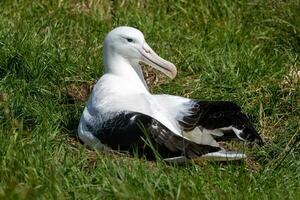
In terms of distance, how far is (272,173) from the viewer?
213 inches

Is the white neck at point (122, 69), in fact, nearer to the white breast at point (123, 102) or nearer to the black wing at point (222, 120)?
the white breast at point (123, 102)

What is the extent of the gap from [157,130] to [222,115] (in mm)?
509

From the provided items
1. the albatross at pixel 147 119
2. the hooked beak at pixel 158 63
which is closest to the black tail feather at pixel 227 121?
the albatross at pixel 147 119

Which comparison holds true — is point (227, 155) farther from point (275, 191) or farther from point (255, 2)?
point (255, 2)

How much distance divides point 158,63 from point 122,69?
0.23 meters

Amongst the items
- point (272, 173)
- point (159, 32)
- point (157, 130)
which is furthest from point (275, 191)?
point (159, 32)

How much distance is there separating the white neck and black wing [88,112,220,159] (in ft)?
2.22

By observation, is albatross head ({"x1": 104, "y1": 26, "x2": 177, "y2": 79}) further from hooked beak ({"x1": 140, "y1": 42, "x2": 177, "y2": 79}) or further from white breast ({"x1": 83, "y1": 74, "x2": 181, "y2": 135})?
white breast ({"x1": 83, "y1": 74, "x2": 181, "y2": 135})

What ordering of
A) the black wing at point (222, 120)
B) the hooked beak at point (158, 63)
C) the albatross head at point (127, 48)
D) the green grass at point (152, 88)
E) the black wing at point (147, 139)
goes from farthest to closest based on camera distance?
the albatross head at point (127, 48) → the hooked beak at point (158, 63) → the black wing at point (222, 120) → the black wing at point (147, 139) → the green grass at point (152, 88)

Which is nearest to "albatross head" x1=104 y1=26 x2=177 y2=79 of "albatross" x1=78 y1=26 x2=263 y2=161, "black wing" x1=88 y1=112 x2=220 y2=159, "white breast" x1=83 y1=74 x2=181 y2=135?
"albatross" x1=78 y1=26 x2=263 y2=161

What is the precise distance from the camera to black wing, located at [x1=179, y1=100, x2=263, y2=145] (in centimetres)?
586

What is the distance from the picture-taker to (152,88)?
7031 mm

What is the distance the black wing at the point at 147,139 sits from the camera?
5.48m

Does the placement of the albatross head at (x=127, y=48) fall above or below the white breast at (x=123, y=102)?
above
